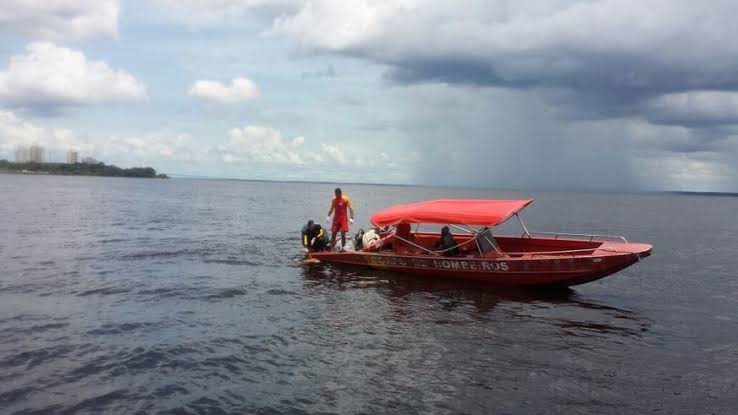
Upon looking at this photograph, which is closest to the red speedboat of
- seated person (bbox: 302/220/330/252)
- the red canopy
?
the red canopy

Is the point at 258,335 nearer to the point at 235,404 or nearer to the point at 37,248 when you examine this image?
the point at 235,404

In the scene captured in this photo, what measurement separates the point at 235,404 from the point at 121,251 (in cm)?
1833

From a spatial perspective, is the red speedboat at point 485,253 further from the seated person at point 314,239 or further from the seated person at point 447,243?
the seated person at point 314,239

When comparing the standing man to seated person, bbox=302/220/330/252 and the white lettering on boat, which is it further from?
the white lettering on boat

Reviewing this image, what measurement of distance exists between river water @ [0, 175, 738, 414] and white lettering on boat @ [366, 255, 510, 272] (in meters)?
0.62

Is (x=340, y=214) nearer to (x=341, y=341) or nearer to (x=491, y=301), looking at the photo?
(x=491, y=301)

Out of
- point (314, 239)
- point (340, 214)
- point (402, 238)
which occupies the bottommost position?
point (314, 239)

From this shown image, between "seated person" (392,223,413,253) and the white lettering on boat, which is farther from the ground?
"seated person" (392,223,413,253)

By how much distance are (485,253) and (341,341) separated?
817 cm

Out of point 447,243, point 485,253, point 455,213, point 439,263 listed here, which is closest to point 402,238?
point 447,243

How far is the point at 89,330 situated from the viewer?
12.4m

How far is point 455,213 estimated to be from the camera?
61.4 feet

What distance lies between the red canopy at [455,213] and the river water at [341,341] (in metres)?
2.35

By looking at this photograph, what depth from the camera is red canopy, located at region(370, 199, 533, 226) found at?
58.8 feet
